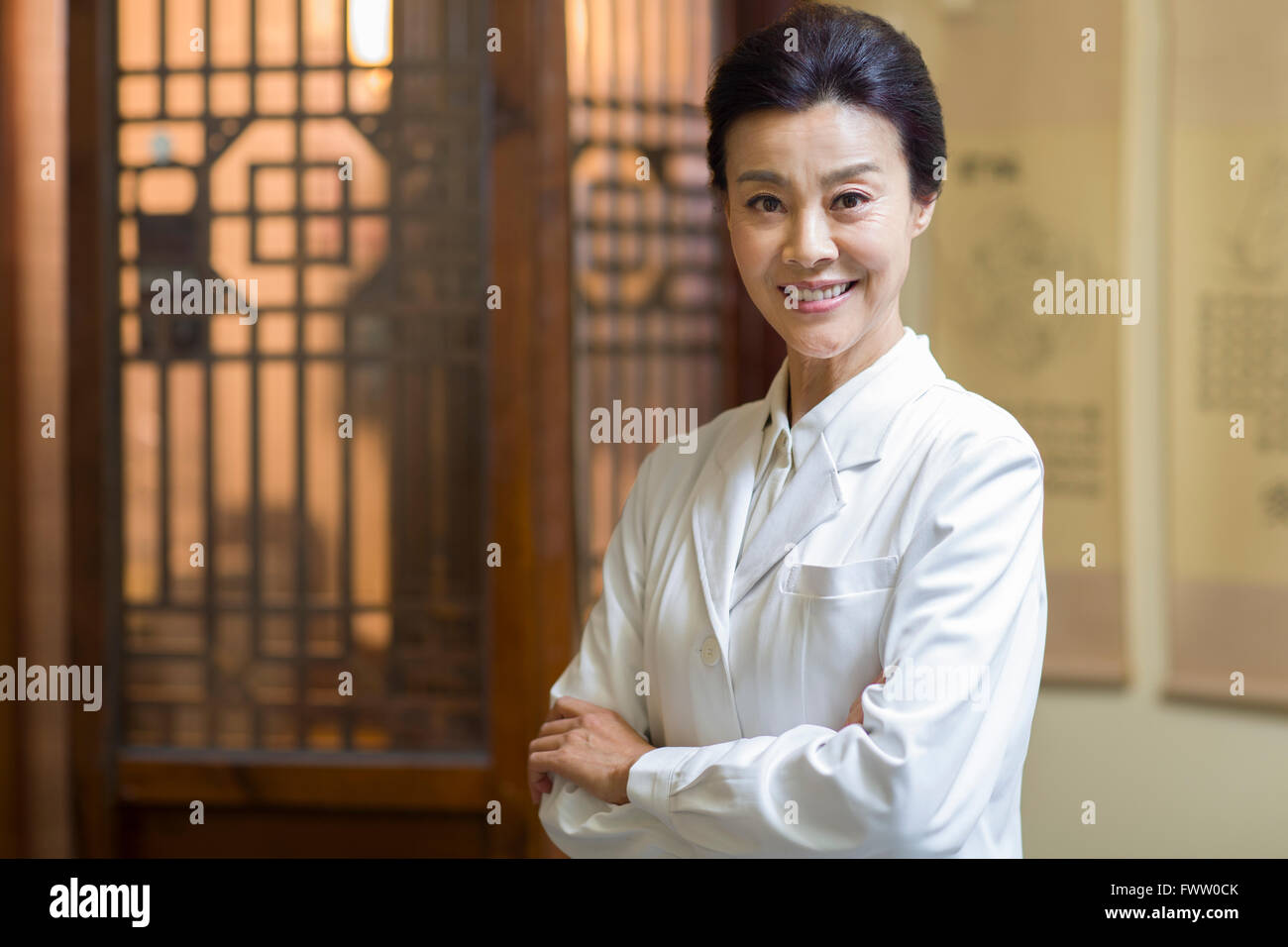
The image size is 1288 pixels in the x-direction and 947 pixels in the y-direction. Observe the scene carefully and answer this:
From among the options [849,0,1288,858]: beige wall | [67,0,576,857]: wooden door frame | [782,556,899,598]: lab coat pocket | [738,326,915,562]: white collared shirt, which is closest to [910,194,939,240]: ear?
[738,326,915,562]: white collared shirt

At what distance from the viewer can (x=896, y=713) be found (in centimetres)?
96

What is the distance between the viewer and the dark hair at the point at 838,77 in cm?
107

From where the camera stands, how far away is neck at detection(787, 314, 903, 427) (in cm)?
118

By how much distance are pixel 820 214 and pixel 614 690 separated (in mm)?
566

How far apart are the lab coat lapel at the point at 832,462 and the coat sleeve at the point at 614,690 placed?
0.60 feet

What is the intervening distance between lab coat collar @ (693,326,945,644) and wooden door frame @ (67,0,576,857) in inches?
45.3

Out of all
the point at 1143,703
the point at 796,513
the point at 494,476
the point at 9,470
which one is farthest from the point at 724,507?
the point at 9,470

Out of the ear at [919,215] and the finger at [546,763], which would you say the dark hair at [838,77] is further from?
the finger at [546,763]

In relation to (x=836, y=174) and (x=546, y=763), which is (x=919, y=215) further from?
(x=546, y=763)

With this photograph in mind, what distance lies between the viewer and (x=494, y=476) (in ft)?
7.66

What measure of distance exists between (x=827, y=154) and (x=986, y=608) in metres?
0.45

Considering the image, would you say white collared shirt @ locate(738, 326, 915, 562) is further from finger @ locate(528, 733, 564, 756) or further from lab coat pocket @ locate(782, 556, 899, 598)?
finger @ locate(528, 733, 564, 756)
